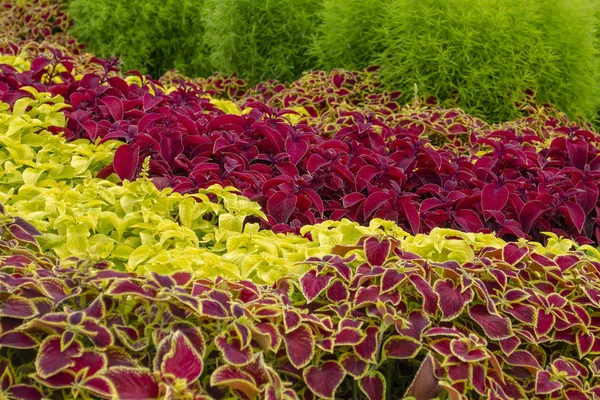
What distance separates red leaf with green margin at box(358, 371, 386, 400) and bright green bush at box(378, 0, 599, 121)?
2991 mm

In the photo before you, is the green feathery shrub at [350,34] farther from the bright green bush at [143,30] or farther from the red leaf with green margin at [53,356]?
the red leaf with green margin at [53,356]

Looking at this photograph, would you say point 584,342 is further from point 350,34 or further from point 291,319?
point 350,34

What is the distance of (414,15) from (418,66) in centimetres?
27

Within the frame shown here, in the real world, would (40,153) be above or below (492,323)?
below

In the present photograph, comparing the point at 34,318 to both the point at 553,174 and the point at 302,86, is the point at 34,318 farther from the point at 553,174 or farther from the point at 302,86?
the point at 302,86

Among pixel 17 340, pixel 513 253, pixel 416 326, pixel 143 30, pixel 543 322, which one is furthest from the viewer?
pixel 143 30

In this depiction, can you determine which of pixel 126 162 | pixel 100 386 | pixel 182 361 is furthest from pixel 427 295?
pixel 126 162

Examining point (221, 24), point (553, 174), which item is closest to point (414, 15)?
point (221, 24)

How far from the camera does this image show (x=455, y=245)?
1.84m

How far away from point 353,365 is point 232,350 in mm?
255

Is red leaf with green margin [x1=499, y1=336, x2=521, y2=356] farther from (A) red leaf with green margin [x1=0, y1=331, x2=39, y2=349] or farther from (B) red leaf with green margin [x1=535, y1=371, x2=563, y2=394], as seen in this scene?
(A) red leaf with green margin [x1=0, y1=331, x2=39, y2=349]

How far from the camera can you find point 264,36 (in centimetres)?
522

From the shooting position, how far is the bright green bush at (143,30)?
5.91 meters

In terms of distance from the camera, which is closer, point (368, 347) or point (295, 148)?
point (368, 347)
